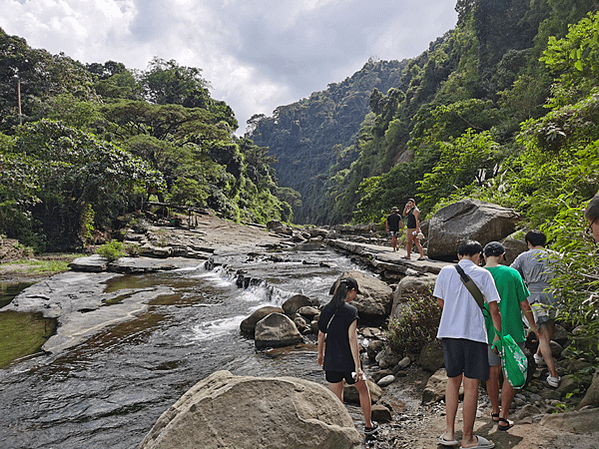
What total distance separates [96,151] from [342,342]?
20.4 meters

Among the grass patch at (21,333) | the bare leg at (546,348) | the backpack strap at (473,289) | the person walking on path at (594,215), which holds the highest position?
the person walking on path at (594,215)

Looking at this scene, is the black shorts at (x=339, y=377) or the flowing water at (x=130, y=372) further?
the flowing water at (x=130, y=372)

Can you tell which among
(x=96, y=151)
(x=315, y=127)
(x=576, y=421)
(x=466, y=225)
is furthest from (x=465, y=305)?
(x=315, y=127)

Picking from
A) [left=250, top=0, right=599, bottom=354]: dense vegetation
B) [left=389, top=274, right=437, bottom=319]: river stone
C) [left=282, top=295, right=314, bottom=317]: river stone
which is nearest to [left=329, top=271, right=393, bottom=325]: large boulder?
[left=389, top=274, right=437, bottom=319]: river stone

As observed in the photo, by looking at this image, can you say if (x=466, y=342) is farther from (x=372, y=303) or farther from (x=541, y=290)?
(x=372, y=303)

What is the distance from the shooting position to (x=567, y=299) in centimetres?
340

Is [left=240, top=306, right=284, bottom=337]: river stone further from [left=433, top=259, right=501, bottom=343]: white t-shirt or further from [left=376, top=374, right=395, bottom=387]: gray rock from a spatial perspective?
[left=433, top=259, right=501, bottom=343]: white t-shirt

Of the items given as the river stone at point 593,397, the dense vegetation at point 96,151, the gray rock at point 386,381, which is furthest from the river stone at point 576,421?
the dense vegetation at point 96,151

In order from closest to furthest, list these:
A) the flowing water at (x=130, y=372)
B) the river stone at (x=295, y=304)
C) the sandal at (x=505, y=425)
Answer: the sandal at (x=505, y=425), the flowing water at (x=130, y=372), the river stone at (x=295, y=304)

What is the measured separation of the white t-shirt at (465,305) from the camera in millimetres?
3098

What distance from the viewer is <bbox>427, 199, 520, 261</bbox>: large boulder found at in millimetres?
8422

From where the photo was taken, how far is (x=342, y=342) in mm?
3693

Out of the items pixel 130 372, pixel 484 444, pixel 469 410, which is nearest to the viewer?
pixel 484 444

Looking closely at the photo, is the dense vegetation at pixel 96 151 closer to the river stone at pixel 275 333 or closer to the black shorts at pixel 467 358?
the river stone at pixel 275 333
